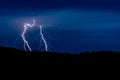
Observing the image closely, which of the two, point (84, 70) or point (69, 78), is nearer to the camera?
point (69, 78)

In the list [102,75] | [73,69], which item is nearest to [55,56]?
[73,69]

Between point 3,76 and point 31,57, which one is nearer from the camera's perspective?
point 3,76

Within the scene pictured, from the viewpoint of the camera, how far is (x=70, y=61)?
18500 millimetres

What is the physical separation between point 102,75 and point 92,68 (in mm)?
1264

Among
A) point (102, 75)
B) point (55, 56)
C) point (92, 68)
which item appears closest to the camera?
point (102, 75)

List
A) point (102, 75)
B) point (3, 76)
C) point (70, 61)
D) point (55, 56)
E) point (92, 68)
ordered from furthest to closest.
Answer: point (55, 56), point (70, 61), point (92, 68), point (102, 75), point (3, 76)

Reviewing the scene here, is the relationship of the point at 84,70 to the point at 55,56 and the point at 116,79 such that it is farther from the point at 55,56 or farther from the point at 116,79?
the point at 55,56

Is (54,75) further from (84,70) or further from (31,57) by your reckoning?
(31,57)

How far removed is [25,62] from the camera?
17.8m

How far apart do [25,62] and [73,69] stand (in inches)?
108

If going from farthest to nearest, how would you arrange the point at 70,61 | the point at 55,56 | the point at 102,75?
the point at 55,56
the point at 70,61
the point at 102,75

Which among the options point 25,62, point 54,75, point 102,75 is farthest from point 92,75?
point 25,62

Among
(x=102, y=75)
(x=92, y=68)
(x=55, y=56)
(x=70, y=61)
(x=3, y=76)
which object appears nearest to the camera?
(x=3, y=76)

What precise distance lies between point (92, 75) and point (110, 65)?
218 centimetres
